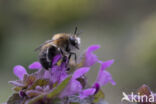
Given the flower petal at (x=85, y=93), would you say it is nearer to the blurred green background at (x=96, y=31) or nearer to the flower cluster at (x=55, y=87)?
the flower cluster at (x=55, y=87)

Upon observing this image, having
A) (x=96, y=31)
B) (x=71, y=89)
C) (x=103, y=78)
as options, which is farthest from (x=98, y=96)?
(x=96, y=31)

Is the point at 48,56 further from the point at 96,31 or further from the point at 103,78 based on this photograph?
the point at 96,31

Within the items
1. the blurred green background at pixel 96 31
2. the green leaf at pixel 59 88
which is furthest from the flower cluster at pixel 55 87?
the blurred green background at pixel 96 31

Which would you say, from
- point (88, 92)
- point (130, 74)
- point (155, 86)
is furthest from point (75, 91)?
point (130, 74)

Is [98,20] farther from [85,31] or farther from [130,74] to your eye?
[130,74]

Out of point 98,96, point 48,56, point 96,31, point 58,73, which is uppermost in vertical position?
point 96,31

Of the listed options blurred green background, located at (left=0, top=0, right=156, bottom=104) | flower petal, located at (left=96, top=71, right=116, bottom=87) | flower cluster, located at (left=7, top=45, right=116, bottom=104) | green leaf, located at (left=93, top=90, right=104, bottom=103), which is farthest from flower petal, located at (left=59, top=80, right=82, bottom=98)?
blurred green background, located at (left=0, top=0, right=156, bottom=104)
